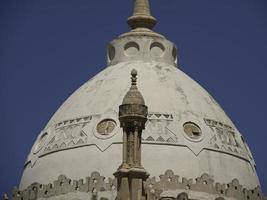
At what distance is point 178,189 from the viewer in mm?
72188

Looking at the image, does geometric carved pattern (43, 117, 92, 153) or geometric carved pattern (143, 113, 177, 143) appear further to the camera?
geometric carved pattern (43, 117, 92, 153)

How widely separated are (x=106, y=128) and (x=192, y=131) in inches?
130

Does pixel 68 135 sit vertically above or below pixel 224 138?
below

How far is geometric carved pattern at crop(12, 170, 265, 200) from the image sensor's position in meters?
72.0

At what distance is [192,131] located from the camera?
74.4 m

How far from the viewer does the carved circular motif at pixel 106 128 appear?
7388 centimetres

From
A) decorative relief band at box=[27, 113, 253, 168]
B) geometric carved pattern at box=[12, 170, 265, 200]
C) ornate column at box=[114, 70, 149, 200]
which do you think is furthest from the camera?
decorative relief band at box=[27, 113, 253, 168]

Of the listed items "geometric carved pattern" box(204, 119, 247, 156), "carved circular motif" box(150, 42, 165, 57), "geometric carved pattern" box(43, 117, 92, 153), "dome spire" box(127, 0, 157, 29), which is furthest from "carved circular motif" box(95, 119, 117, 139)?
"dome spire" box(127, 0, 157, 29)

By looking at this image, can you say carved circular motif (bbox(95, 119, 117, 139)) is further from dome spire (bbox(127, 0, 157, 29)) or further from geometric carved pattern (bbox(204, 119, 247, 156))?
dome spire (bbox(127, 0, 157, 29))

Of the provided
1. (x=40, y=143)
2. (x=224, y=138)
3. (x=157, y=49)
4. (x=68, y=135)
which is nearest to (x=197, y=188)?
(x=224, y=138)

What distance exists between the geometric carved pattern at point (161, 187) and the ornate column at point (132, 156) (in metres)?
6.45

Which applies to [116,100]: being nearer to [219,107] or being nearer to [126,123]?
[219,107]

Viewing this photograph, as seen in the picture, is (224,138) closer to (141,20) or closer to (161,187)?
(161,187)

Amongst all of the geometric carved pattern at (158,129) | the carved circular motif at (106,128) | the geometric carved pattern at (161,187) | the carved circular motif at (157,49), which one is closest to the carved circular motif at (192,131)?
the geometric carved pattern at (158,129)
